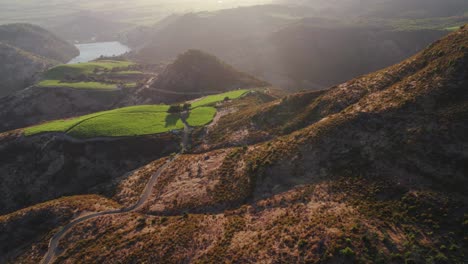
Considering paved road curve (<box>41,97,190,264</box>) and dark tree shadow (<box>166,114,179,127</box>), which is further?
dark tree shadow (<box>166,114,179,127</box>)

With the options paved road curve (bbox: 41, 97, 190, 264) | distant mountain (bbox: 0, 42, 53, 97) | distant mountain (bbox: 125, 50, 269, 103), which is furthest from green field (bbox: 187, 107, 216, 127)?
distant mountain (bbox: 0, 42, 53, 97)

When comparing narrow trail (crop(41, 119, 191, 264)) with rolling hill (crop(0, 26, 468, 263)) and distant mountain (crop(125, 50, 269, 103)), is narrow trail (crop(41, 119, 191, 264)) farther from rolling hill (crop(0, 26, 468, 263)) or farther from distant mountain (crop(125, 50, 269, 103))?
distant mountain (crop(125, 50, 269, 103))

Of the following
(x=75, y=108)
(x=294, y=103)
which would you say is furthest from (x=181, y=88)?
(x=294, y=103)

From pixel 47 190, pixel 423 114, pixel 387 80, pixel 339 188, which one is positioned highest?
pixel 387 80

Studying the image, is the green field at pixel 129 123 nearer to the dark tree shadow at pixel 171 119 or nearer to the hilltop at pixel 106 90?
the dark tree shadow at pixel 171 119

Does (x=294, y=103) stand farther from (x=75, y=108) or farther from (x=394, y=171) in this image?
(x=75, y=108)

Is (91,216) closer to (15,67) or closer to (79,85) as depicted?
(79,85)
